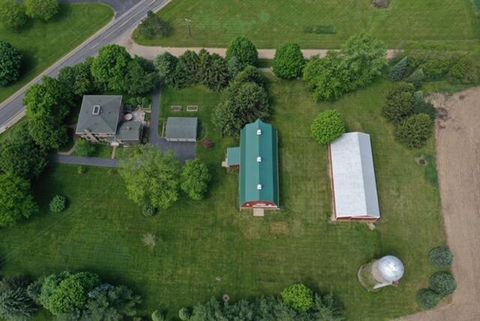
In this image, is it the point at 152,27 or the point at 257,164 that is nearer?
the point at 257,164

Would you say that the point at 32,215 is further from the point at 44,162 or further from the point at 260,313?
the point at 260,313

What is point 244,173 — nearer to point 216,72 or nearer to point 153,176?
point 153,176

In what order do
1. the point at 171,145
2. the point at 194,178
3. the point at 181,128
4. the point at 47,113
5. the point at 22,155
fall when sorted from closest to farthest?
the point at 194,178
the point at 22,155
the point at 47,113
the point at 181,128
the point at 171,145

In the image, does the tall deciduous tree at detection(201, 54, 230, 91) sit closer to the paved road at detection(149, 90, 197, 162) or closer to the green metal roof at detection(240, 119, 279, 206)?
the green metal roof at detection(240, 119, 279, 206)

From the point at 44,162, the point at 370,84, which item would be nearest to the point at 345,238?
the point at 370,84

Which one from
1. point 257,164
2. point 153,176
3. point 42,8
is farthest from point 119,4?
point 257,164

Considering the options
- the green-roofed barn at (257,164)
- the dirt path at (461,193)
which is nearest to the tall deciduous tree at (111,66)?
the green-roofed barn at (257,164)
